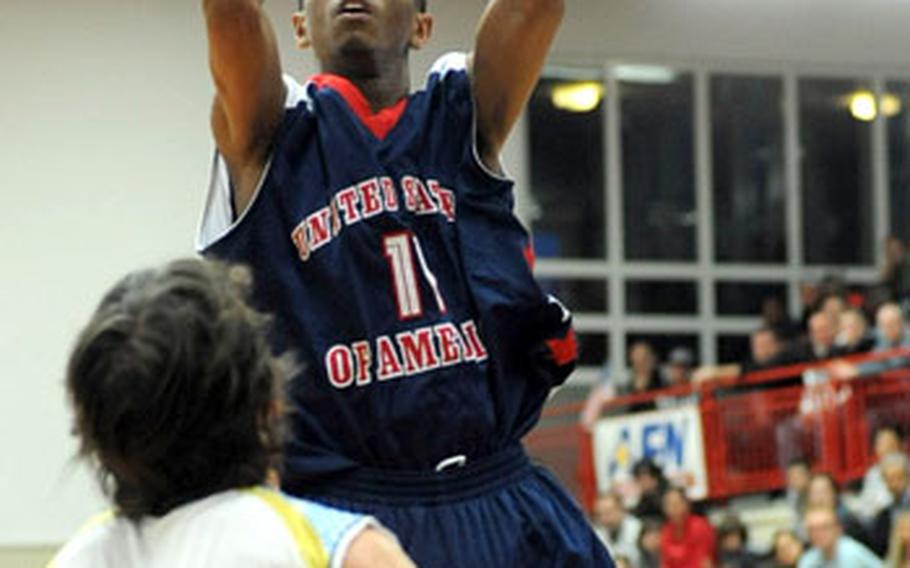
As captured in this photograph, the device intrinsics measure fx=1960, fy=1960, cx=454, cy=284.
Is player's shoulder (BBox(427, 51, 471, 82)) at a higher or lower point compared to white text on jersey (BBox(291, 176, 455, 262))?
higher

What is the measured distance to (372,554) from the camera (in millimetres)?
2672

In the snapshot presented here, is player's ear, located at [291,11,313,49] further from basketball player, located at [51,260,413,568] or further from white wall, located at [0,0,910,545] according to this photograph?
white wall, located at [0,0,910,545]

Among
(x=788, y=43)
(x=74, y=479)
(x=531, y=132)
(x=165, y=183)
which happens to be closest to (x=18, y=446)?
(x=74, y=479)

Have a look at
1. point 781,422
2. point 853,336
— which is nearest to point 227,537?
point 853,336

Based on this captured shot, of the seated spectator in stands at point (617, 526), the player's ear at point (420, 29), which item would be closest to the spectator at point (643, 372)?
the seated spectator in stands at point (617, 526)

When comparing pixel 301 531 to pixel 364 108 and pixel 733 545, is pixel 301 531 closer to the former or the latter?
pixel 364 108

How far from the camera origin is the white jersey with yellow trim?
2.63 meters

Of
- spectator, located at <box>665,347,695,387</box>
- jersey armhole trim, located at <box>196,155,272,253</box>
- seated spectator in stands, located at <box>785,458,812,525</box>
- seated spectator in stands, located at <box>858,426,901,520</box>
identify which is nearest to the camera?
jersey armhole trim, located at <box>196,155,272,253</box>

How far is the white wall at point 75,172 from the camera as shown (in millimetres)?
15219

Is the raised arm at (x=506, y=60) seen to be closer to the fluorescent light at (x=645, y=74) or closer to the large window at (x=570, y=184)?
the fluorescent light at (x=645, y=74)

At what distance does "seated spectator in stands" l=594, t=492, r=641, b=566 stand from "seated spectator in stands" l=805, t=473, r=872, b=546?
168cm

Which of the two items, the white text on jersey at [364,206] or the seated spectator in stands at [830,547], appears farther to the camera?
the seated spectator in stands at [830,547]

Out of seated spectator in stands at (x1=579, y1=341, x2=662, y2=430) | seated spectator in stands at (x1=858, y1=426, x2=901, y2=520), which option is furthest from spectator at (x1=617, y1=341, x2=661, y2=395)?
seated spectator in stands at (x1=858, y1=426, x2=901, y2=520)

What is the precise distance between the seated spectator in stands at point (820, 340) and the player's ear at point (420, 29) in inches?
421
